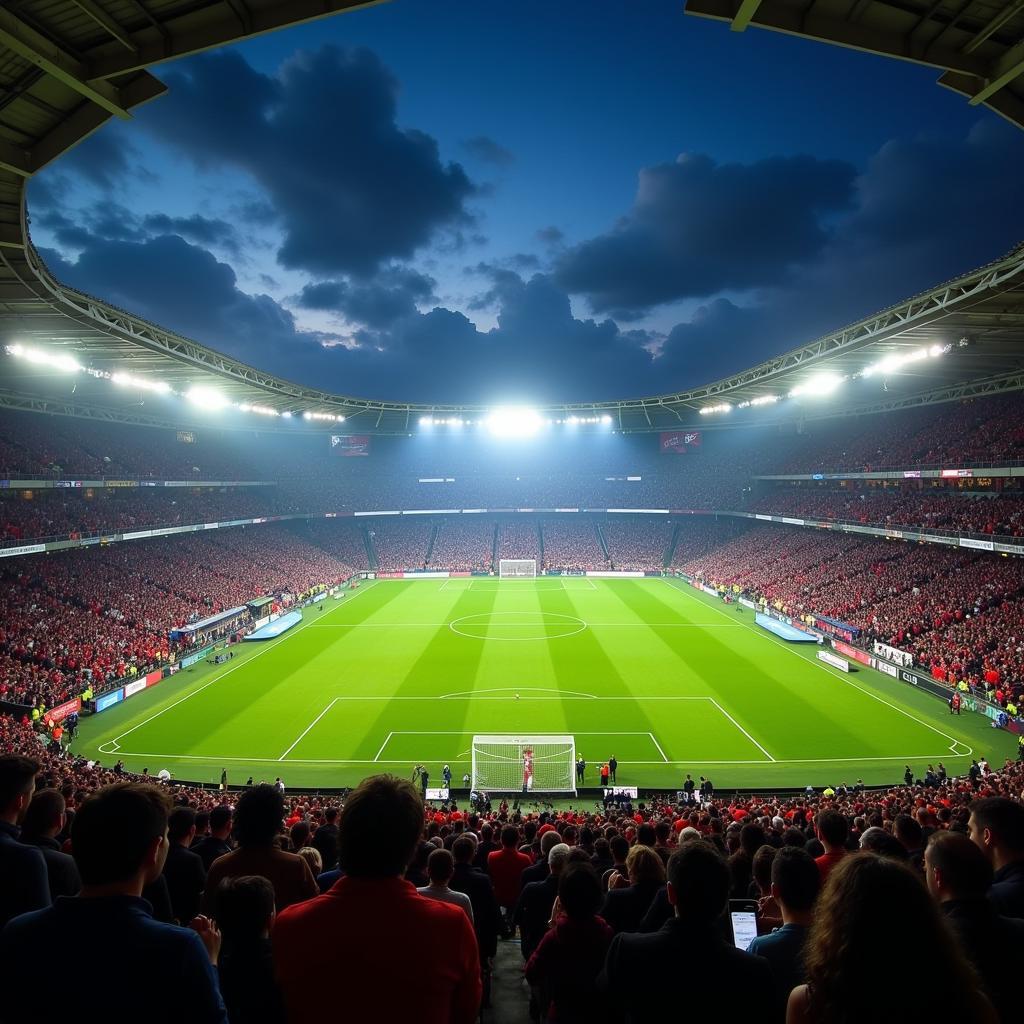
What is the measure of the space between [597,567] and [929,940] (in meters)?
70.0

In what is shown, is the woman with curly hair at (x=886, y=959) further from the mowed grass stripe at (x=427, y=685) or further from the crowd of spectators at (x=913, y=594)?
the crowd of spectators at (x=913, y=594)

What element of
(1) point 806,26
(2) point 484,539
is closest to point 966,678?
(1) point 806,26

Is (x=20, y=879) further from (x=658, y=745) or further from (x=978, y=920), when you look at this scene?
(x=658, y=745)

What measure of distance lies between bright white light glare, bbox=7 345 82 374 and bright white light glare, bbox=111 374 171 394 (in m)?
4.23

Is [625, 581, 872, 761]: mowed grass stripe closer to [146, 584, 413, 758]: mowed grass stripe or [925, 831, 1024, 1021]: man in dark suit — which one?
[146, 584, 413, 758]: mowed grass stripe

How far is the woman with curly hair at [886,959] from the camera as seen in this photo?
1.89 m

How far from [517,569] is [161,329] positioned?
1719 inches

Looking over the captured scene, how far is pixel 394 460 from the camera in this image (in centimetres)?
8938

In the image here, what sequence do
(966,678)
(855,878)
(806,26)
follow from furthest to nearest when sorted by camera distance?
(966,678) → (806,26) → (855,878)

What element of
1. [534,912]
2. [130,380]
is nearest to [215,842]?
[534,912]

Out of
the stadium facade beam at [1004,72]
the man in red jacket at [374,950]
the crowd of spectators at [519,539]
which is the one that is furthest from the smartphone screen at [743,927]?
the crowd of spectators at [519,539]

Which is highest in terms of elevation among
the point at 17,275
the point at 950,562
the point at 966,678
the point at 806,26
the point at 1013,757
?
the point at 17,275

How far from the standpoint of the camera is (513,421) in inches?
3135

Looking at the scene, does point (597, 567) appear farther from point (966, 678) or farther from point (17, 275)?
point (17, 275)
